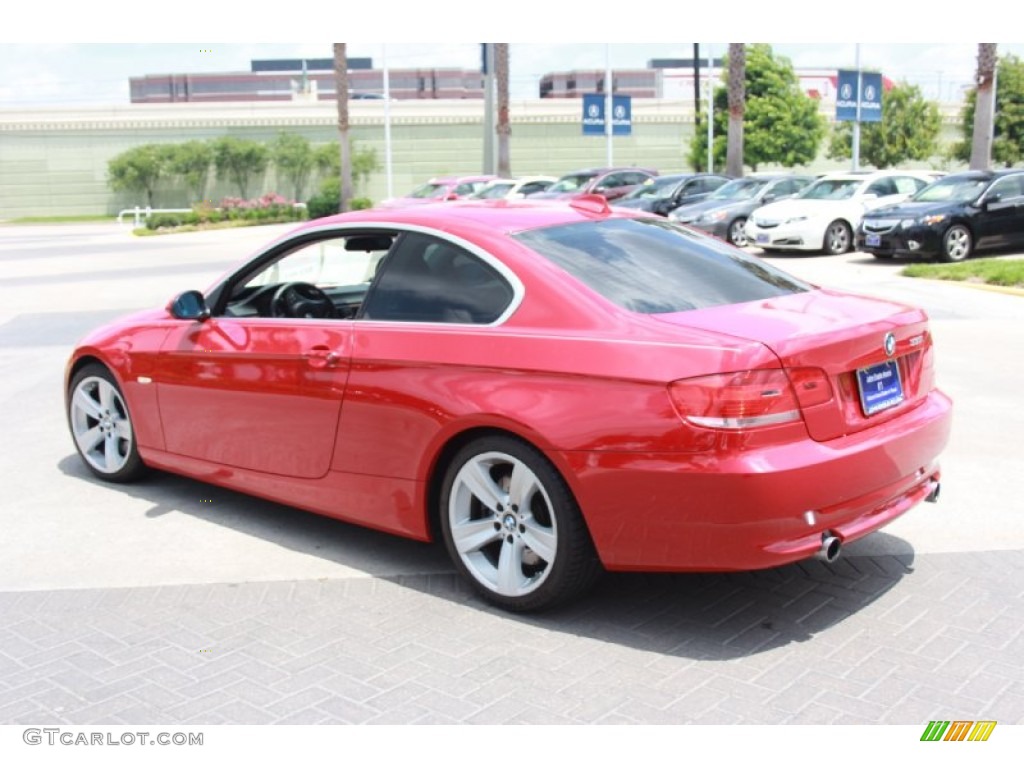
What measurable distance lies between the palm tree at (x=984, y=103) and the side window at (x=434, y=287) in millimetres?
23454

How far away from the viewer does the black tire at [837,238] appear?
21.4 m

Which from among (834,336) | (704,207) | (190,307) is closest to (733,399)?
(834,336)

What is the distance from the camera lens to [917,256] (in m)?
19.4

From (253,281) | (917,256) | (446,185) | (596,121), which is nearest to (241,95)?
(596,121)

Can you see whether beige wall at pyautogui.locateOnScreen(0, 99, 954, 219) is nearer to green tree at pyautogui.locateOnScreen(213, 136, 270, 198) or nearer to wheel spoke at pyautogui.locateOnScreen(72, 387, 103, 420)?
green tree at pyautogui.locateOnScreen(213, 136, 270, 198)

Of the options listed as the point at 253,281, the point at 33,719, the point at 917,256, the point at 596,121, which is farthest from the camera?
the point at 596,121

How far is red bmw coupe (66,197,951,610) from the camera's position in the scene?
4.00 meters

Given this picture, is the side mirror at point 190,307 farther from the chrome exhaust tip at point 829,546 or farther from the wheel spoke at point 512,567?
the chrome exhaust tip at point 829,546

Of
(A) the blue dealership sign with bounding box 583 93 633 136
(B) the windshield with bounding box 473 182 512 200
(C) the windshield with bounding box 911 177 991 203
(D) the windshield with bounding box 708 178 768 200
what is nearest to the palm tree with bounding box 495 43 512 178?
(A) the blue dealership sign with bounding box 583 93 633 136

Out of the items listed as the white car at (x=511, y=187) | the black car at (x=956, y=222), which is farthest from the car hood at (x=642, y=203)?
the black car at (x=956, y=222)

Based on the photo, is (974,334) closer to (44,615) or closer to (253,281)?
(253,281)

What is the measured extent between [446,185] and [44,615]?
3051 centimetres

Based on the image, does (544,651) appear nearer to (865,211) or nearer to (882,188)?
(865,211)
